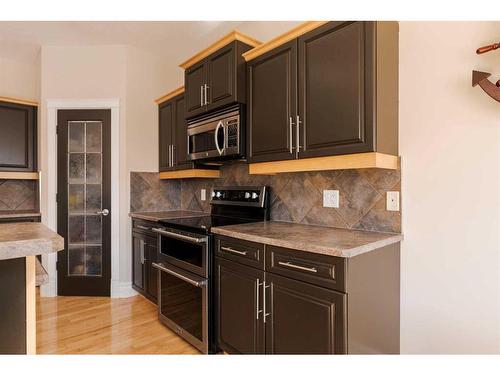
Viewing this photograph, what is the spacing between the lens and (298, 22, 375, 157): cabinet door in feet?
5.07

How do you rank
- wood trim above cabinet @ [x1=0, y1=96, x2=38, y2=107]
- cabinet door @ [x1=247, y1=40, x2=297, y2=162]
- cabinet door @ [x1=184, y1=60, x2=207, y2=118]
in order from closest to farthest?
cabinet door @ [x1=247, y1=40, x2=297, y2=162] → cabinet door @ [x1=184, y1=60, x2=207, y2=118] → wood trim above cabinet @ [x1=0, y1=96, x2=38, y2=107]

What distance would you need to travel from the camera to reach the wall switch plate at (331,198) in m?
2.06

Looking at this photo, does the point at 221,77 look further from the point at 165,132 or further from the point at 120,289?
the point at 120,289

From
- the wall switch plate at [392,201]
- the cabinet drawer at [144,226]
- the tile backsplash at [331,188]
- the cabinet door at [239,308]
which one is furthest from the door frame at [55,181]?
the wall switch plate at [392,201]

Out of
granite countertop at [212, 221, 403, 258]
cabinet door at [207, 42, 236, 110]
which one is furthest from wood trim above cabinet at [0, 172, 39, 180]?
granite countertop at [212, 221, 403, 258]

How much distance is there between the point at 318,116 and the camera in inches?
69.2

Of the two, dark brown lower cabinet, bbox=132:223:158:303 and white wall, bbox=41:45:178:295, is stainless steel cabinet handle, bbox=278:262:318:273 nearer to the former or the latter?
dark brown lower cabinet, bbox=132:223:158:303

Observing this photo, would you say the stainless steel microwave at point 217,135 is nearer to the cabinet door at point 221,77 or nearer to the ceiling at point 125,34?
the cabinet door at point 221,77

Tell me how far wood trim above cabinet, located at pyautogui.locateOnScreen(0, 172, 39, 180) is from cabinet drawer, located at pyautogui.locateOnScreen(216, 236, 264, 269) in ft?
9.94

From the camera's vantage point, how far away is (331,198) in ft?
6.87

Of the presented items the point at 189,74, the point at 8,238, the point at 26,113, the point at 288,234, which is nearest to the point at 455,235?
the point at 288,234

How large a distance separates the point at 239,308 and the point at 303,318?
→ 49 centimetres
